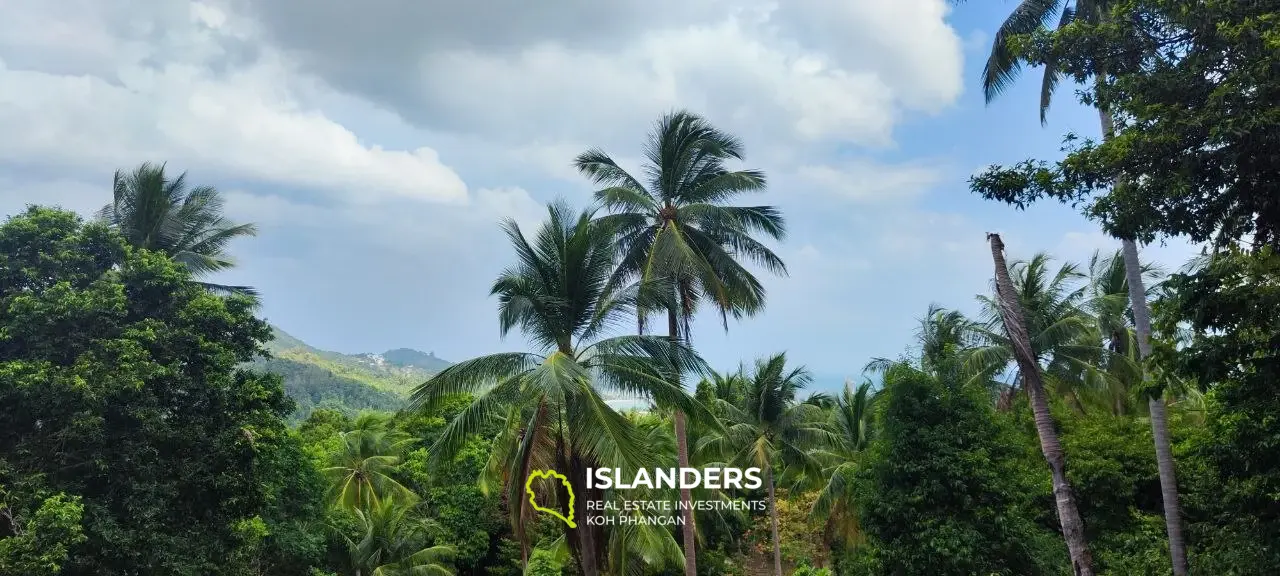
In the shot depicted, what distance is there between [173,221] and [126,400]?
5.24m

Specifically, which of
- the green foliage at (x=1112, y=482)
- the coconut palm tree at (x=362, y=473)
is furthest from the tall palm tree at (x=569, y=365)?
the coconut palm tree at (x=362, y=473)

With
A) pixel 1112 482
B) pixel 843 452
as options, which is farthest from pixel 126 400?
pixel 843 452

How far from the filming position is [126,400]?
1131 cm

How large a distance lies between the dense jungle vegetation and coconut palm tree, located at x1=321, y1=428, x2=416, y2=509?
142 inches

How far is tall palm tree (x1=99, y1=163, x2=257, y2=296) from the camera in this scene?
14.6 metres

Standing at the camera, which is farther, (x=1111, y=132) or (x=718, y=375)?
(x=718, y=375)

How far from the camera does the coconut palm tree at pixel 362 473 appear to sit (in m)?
23.8

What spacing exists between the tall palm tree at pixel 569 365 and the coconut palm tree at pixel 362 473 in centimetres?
1409

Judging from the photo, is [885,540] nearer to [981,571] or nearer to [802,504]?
[981,571]

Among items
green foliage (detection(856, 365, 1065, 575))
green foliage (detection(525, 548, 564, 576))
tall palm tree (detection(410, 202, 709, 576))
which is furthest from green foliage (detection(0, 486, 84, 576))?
green foliage (detection(856, 365, 1065, 575))

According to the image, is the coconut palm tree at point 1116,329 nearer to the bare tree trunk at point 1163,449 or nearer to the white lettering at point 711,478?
the bare tree trunk at point 1163,449

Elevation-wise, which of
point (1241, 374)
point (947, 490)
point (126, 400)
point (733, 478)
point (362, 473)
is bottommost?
point (947, 490)

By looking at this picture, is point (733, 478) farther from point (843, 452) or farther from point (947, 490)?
point (947, 490)

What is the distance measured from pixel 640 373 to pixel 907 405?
472cm
